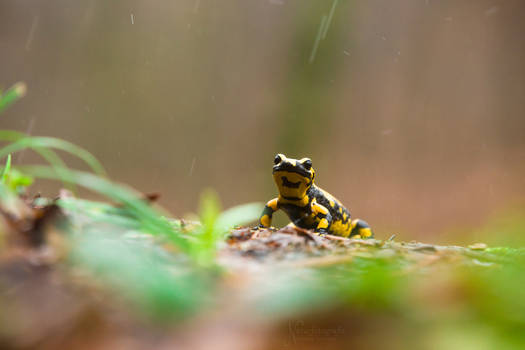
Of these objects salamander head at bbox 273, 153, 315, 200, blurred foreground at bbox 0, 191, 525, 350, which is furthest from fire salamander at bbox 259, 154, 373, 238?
blurred foreground at bbox 0, 191, 525, 350

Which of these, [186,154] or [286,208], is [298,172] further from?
[186,154]

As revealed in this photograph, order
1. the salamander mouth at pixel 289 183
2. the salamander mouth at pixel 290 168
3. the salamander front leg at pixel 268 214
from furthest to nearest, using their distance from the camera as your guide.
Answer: the salamander front leg at pixel 268 214 < the salamander mouth at pixel 289 183 < the salamander mouth at pixel 290 168

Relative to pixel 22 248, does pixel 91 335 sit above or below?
below

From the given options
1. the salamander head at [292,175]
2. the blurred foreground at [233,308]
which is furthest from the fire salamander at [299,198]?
the blurred foreground at [233,308]

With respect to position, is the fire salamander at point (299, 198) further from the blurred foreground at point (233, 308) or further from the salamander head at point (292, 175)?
the blurred foreground at point (233, 308)

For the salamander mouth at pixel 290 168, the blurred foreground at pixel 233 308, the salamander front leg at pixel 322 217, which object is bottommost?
the blurred foreground at pixel 233 308

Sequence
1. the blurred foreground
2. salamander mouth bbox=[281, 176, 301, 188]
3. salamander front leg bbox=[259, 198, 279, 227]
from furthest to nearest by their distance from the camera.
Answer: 1. salamander front leg bbox=[259, 198, 279, 227]
2. salamander mouth bbox=[281, 176, 301, 188]
3. the blurred foreground

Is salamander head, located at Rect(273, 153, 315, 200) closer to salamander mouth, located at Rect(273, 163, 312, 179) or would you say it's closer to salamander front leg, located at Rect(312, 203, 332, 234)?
salamander mouth, located at Rect(273, 163, 312, 179)

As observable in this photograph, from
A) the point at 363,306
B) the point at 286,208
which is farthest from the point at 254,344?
the point at 286,208
